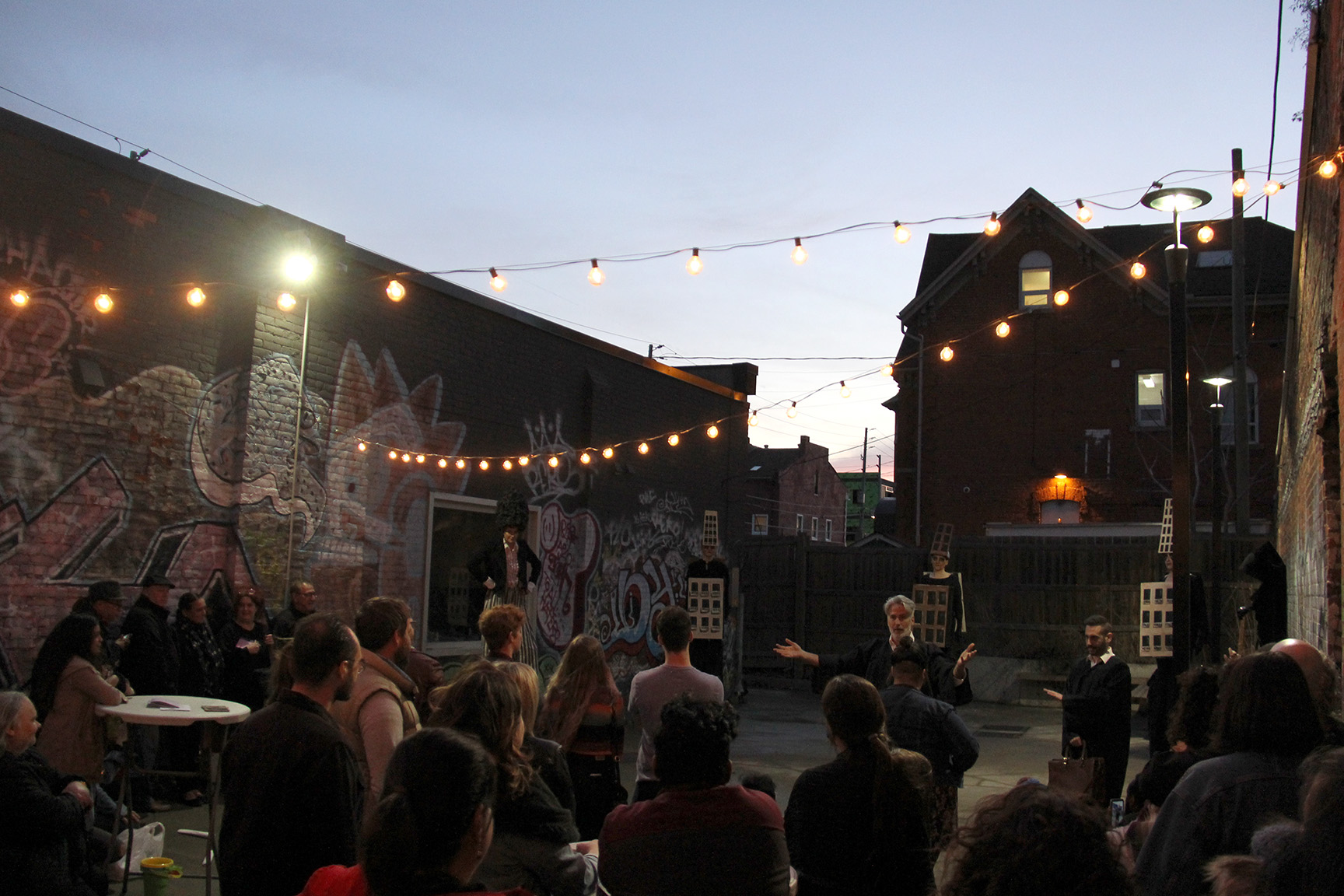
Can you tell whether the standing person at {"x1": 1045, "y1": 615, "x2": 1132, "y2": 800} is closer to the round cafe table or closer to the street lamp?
the street lamp

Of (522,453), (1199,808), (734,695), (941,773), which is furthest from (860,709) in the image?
(734,695)

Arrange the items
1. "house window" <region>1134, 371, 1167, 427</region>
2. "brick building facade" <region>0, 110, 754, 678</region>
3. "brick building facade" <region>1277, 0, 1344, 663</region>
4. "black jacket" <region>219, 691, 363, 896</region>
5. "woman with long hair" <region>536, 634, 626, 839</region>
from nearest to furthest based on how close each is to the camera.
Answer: "black jacket" <region>219, 691, 363, 896</region>
"woman with long hair" <region>536, 634, 626, 839</region>
"brick building facade" <region>1277, 0, 1344, 663</region>
"brick building facade" <region>0, 110, 754, 678</region>
"house window" <region>1134, 371, 1167, 427</region>

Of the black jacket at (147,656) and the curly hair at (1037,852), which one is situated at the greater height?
the curly hair at (1037,852)

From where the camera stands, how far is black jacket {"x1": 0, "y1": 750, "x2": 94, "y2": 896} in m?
4.03

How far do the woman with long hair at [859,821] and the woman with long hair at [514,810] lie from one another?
69cm

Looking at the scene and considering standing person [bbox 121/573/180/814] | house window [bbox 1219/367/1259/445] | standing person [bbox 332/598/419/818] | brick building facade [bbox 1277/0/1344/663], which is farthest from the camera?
house window [bbox 1219/367/1259/445]

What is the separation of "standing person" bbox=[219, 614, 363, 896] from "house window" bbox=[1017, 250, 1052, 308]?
25.6 metres

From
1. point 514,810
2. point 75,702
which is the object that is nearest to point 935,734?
point 514,810

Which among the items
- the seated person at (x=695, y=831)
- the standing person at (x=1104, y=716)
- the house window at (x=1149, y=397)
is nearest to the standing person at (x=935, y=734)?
the seated person at (x=695, y=831)

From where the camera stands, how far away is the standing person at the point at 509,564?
33.8 ft

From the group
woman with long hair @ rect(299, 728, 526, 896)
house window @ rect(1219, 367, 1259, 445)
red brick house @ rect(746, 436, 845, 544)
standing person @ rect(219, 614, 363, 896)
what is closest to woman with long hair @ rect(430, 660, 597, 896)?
standing person @ rect(219, 614, 363, 896)

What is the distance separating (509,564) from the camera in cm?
1055

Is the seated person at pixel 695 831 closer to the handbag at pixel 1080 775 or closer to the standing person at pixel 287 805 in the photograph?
the standing person at pixel 287 805

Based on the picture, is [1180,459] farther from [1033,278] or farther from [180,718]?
[1033,278]
